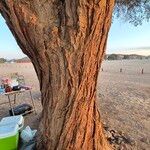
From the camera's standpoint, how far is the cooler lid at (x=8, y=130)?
5318 millimetres

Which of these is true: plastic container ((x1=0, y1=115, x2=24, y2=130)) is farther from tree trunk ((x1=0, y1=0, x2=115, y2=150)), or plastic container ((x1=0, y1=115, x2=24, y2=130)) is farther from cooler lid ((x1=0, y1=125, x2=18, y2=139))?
tree trunk ((x1=0, y1=0, x2=115, y2=150))

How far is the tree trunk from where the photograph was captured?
4.16 metres

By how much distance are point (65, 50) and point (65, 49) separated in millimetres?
13

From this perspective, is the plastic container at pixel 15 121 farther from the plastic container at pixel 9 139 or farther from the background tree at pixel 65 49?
the background tree at pixel 65 49

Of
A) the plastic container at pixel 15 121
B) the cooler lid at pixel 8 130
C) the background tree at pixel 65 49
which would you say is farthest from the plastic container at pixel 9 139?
the background tree at pixel 65 49

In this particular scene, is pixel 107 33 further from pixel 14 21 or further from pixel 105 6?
pixel 14 21

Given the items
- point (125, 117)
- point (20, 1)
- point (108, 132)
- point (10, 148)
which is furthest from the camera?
point (125, 117)

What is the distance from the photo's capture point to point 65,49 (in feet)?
14.0

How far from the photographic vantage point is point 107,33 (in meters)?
4.45

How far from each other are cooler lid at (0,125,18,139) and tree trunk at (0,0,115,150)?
0.96m

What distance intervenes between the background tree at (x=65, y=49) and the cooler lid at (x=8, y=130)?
945 millimetres

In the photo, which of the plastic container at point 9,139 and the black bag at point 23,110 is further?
the black bag at point 23,110

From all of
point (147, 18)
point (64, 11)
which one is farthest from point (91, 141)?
point (147, 18)

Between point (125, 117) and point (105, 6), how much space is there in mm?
4324
